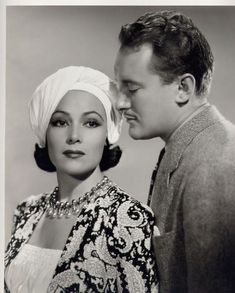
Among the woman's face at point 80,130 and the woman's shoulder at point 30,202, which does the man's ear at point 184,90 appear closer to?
the woman's face at point 80,130

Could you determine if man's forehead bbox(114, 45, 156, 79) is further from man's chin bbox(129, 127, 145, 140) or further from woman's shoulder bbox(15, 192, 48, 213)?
woman's shoulder bbox(15, 192, 48, 213)

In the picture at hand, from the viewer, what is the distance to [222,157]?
1.12 meters

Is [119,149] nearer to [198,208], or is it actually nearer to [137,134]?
[137,134]

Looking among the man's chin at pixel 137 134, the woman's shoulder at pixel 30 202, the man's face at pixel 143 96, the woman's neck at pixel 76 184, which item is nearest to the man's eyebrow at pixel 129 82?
the man's face at pixel 143 96

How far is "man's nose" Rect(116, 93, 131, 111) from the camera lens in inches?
46.3

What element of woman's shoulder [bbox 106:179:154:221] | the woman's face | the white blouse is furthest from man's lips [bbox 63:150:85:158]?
the white blouse

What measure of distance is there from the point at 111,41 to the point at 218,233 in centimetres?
54

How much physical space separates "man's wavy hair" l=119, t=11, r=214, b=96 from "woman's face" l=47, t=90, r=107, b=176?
169 millimetres

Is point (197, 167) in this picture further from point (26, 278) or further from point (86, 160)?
point (26, 278)

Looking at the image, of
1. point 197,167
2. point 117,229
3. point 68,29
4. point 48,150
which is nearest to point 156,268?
point 117,229

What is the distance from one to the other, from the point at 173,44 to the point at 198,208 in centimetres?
40

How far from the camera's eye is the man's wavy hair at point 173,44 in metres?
1.15

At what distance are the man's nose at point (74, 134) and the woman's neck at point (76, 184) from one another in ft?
0.29

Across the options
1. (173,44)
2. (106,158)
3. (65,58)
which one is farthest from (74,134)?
(173,44)
